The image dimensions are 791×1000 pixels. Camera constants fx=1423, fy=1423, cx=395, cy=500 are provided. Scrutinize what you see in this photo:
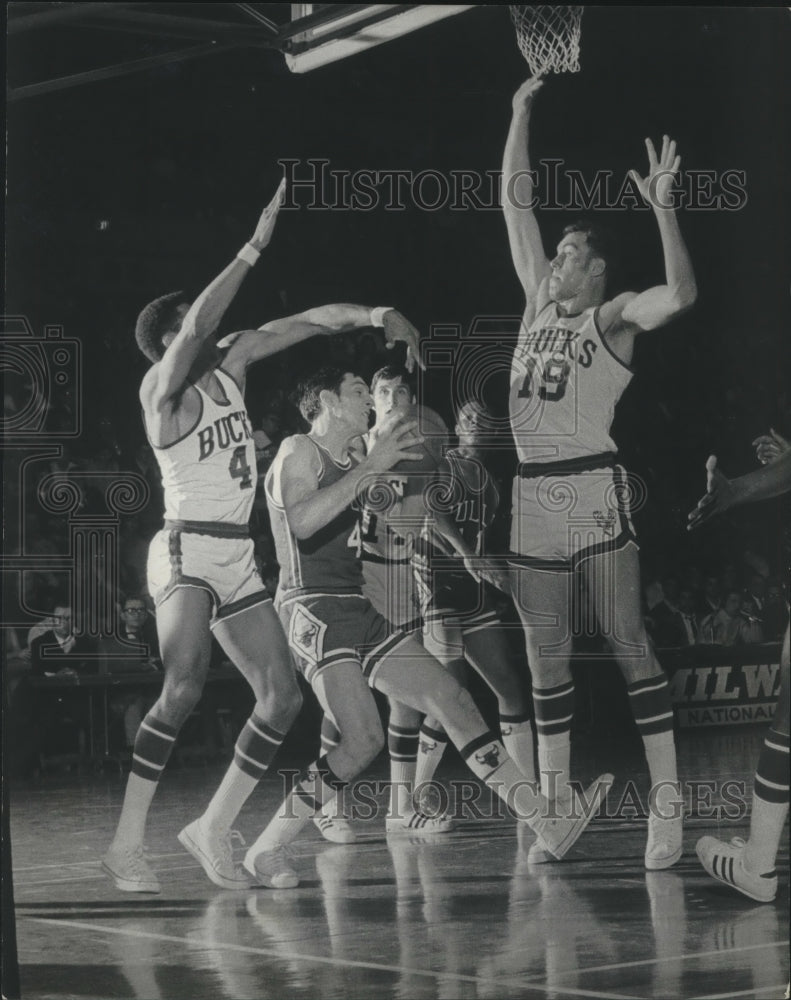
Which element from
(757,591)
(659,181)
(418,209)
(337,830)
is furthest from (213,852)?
(659,181)

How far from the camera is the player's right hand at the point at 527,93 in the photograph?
490 cm

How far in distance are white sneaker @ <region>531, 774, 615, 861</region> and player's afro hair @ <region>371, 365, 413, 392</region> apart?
1.52 meters

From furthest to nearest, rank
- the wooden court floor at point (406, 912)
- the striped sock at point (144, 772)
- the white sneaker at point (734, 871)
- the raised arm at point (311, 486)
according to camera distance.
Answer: the raised arm at point (311, 486)
the striped sock at point (144, 772)
the white sneaker at point (734, 871)
the wooden court floor at point (406, 912)

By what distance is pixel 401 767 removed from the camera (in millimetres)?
5004

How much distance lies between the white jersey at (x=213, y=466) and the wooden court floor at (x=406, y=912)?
2.88 ft

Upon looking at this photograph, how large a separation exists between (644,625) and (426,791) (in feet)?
3.13

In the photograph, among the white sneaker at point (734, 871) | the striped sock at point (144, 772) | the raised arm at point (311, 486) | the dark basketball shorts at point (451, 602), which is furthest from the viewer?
the dark basketball shorts at point (451, 602)

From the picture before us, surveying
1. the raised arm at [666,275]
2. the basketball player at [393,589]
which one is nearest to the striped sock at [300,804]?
the basketball player at [393,589]

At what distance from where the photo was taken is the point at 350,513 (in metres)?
4.92

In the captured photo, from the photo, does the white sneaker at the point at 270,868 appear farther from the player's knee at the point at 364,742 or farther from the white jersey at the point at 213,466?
the white jersey at the point at 213,466

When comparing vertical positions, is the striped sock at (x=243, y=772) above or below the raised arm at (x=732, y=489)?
below

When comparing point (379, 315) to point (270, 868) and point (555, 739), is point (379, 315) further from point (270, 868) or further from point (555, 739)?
point (270, 868)

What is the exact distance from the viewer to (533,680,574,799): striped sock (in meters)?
4.98

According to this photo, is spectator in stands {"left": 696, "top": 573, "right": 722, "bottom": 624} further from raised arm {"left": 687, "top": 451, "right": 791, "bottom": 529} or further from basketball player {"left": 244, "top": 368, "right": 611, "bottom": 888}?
basketball player {"left": 244, "top": 368, "right": 611, "bottom": 888}
